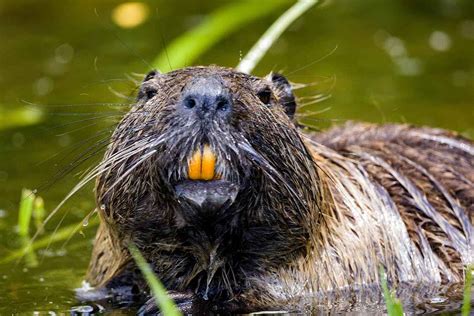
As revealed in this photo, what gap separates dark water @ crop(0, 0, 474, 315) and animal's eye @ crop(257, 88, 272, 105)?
1576mm

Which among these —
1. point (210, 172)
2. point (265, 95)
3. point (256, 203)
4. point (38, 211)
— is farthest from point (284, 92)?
point (38, 211)

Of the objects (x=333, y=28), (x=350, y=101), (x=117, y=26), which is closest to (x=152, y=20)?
(x=117, y=26)

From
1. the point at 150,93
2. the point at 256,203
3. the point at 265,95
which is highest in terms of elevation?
the point at 150,93

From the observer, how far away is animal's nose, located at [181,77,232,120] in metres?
4.14

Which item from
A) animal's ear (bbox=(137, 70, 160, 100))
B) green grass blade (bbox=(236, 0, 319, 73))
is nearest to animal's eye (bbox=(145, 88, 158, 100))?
animal's ear (bbox=(137, 70, 160, 100))

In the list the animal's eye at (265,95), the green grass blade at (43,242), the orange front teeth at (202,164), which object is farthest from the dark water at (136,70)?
the orange front teeth at (202,164)

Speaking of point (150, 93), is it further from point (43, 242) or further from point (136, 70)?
point (136, 70)

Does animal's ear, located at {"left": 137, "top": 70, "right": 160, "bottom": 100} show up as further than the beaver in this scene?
Yes

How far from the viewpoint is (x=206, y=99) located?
4.13m

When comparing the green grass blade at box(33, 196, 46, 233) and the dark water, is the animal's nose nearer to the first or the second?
the dark water

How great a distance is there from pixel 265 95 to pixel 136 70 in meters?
4.83

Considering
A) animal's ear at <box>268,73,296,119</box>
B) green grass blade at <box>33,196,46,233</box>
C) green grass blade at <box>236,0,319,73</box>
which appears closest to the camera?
animal's ear at <box>268,73,296,119</box>

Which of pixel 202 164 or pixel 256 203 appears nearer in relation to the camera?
pixel 202 164

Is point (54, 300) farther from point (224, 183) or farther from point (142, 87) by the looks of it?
point (224, 183)
